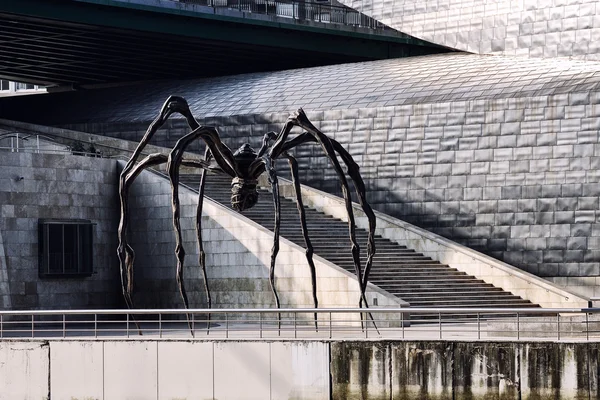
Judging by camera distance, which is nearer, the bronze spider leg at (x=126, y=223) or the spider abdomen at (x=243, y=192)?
the bronze spider leg at (x=126, y=223)

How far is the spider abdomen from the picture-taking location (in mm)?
25484

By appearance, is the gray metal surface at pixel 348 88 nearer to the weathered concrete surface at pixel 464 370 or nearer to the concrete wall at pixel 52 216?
the concrete wall at pixel 52 216

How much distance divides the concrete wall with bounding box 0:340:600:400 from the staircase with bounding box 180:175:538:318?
9730 mm

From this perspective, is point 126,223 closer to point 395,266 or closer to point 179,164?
point 179,164

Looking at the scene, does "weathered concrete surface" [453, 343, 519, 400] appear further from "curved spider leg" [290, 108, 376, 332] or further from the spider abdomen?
the spider abdomen

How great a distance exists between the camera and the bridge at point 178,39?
4509 centimetres

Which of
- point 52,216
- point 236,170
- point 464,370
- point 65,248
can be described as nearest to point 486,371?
point 464,370

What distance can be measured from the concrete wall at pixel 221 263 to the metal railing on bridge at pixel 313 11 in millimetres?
13849

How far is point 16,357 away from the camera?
85.7 feet

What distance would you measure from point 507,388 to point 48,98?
36.1 m

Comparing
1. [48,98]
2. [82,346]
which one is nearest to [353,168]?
[82,346]

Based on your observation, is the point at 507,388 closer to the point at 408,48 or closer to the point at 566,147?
the point at 566,147

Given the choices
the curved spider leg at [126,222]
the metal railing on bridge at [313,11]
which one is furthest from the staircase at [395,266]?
the metal railing on bridge at [313,11]

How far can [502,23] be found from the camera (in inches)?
1747
